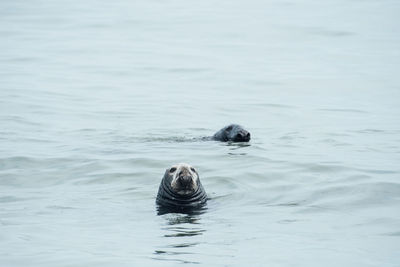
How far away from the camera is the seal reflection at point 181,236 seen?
9508 millimetres

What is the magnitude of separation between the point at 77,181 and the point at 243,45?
2330 cm

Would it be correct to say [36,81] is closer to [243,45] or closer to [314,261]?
[243,45]

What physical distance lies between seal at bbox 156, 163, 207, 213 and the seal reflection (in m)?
0.27

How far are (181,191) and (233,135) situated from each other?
574cm

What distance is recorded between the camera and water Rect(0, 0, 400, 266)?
33.9 ft

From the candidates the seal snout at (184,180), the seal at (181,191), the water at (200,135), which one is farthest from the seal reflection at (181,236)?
the seal snout at (184,180)

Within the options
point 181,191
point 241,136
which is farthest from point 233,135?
point 181,191

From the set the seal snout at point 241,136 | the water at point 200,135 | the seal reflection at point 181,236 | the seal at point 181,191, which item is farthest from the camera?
the seal snout at point 241,136

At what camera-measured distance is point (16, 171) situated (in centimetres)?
1542

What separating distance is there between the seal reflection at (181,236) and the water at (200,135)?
33 millimetres

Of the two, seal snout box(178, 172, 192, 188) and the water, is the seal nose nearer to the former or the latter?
seal snout box(178, 172, 192, 188)

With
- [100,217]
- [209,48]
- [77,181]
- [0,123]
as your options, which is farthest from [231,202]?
[209,48]

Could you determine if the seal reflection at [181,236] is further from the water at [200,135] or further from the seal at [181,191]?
the seal at [181,191]

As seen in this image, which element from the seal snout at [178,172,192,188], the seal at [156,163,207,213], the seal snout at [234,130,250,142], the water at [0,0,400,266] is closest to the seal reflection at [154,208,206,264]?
the water at [0,0,400,266]
